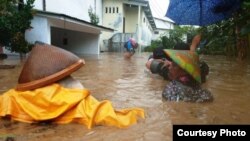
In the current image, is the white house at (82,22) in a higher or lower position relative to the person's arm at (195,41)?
higher

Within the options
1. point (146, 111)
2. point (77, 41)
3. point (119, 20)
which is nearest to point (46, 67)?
point (146, 111)

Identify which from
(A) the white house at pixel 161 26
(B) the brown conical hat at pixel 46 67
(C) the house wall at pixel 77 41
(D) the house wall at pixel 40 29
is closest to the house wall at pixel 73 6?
(C) the house wall at pixel 77 41

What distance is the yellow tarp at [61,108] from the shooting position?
14.9 ft

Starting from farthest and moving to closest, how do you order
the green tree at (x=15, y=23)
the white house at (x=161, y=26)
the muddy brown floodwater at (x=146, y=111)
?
the white house at (x=161, y=26) < the green tree at (x=15, y=23) < the muddy brown floodwater at (x=146, y=111)

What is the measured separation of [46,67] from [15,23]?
26.7ft

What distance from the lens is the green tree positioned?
1191 cm

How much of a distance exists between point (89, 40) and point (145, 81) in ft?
45.9

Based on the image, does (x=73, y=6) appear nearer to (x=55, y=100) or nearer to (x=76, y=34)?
(x=76, y=34)

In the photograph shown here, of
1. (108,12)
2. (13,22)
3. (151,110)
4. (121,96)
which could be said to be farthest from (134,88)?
(108,12)

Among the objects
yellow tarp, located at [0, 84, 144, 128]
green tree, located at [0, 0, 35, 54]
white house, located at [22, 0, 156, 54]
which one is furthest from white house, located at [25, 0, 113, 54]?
yellow tarp, located at [0, 84, 144, 128]

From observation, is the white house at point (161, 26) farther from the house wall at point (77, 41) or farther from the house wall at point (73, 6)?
the house wall at point (77, 41)

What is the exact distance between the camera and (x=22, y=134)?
14.0ft

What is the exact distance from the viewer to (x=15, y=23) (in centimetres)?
1230

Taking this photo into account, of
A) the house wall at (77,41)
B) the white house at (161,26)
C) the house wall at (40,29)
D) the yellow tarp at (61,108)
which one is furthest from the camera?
the white house at (161,26)
